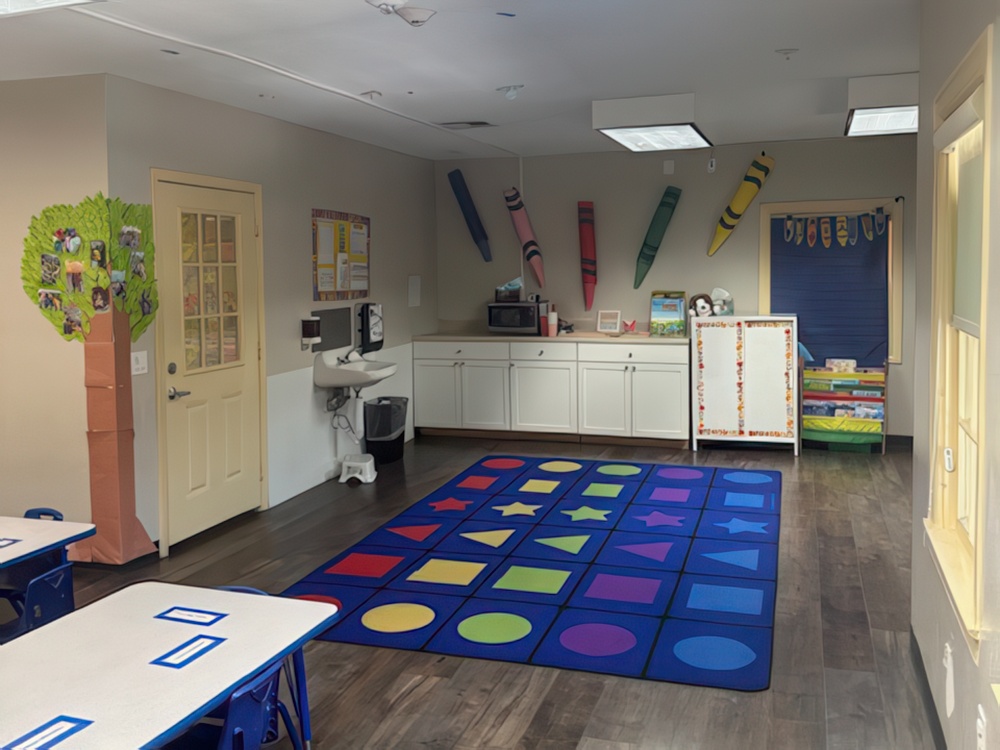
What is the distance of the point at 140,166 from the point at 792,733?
4076 millimetres

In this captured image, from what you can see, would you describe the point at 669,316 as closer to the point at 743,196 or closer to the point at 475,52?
the point at 743,196

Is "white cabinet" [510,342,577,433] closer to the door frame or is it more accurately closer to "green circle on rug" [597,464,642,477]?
"green circle on rug" [597,464,642,477]

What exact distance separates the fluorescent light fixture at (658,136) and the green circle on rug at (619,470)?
2.36 m

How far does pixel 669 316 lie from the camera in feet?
26.3

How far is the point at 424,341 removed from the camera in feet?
27.2

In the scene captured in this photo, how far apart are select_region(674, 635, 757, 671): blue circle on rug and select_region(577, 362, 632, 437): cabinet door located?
4.02 metres

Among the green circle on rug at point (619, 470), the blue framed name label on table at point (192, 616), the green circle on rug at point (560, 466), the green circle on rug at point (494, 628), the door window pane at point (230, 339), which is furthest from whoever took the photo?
the green circle on rug at point (560, 466)

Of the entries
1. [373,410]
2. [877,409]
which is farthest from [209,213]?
[877,409]

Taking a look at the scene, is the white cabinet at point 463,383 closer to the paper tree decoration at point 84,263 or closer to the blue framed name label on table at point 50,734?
the paper tree decoration at point 84,263

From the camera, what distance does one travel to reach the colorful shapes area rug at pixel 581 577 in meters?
3.79

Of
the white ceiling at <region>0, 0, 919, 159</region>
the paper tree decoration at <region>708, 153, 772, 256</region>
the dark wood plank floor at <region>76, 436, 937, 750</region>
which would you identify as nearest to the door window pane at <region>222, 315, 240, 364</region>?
the dark wood plank floor at <region>76, 436, 937, 750</region>

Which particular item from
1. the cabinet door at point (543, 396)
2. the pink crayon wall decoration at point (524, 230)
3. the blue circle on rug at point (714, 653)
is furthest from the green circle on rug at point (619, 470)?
the blue circle on rug at point (714, 653)

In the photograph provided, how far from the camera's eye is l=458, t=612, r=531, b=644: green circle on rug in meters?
3.91

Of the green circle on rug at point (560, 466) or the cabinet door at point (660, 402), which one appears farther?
the cabinet door at point (660, 402)
